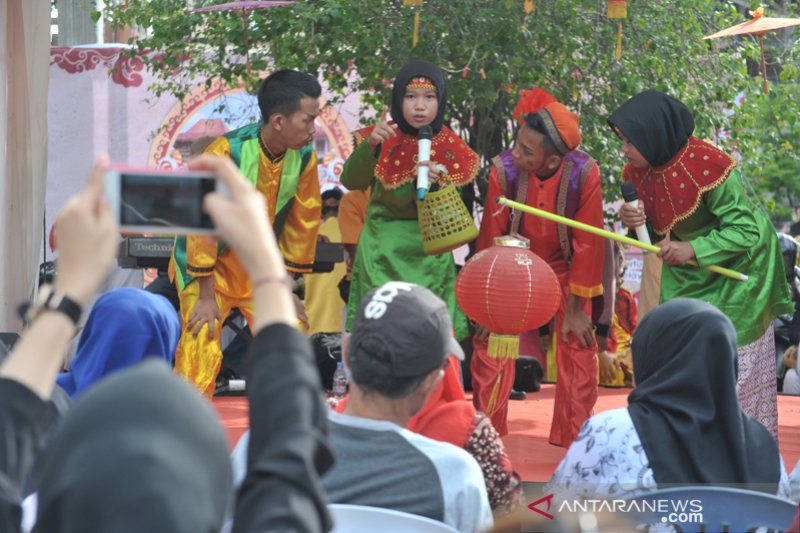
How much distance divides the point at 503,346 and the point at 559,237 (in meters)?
0.59

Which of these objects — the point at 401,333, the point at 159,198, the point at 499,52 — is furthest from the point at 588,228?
the point at 159,198

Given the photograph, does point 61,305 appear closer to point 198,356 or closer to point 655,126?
point 198,356

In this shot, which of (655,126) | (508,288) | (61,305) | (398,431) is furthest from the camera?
(655,126)

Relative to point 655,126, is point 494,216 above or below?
below

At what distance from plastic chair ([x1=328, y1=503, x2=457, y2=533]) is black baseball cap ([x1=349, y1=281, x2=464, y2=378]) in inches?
14.9

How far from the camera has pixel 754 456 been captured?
2.98 m

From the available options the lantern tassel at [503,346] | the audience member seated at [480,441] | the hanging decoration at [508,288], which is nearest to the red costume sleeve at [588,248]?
the hanging decoration at [508,288]

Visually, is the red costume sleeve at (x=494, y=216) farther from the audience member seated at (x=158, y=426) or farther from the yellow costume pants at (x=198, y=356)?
the audience member seated at (x=158, y=426)

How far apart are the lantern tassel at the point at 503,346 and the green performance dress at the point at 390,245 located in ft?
0.83

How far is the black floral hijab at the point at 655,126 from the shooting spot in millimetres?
5270

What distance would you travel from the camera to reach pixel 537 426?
20.8ft

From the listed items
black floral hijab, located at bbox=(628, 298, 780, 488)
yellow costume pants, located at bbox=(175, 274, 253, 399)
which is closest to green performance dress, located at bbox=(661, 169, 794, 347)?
yellow costume pants, located at bbox=(175, 274, 253, 399)

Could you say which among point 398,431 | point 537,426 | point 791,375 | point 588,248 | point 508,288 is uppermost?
point 398,431

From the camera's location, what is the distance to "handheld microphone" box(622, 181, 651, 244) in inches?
202
